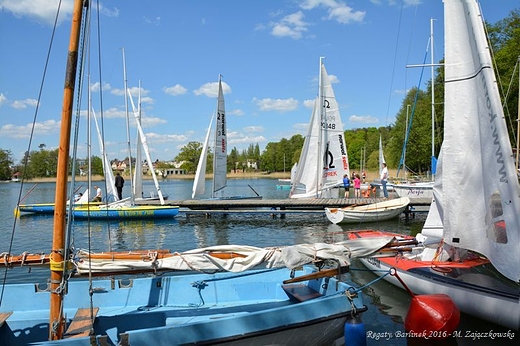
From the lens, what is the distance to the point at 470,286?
→ 8.58 metres

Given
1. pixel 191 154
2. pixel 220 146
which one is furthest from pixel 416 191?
pixel 191 154

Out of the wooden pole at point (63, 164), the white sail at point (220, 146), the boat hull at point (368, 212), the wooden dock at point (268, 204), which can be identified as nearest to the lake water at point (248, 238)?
the boat hull at point (368, 212)

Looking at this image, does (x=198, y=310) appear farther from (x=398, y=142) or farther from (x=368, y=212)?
(x=398, y=142)

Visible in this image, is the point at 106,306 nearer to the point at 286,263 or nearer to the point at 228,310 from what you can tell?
the point at 228,310

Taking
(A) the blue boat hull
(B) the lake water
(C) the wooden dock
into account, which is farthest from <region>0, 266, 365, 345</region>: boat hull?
(A) the blue boat hull

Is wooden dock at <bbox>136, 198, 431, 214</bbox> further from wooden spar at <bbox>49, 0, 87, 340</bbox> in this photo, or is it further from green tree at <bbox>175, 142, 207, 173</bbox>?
green tree at <bbox>175, 142, 207, 173</bbox>

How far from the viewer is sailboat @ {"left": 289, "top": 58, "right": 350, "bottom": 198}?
27.8m

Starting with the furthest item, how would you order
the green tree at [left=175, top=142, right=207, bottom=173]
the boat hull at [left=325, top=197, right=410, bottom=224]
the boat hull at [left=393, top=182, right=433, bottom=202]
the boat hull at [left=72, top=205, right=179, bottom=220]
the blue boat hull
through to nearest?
the green tree at [left=175, top=142, right=207, bottom=173], the boat hull at [left=393, top=182, right=433, bottom=202], the blue boat hull, the boat hull at [left=72, top=205, right=179, bottom=220], the boat hull at [left=325, top=197, right=410, bottom=224]

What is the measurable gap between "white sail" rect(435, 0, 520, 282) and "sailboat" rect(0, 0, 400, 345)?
1685 mm

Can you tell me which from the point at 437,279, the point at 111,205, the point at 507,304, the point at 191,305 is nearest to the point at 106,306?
the point at 191,305

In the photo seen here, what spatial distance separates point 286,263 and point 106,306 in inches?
141

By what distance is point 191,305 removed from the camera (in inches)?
328

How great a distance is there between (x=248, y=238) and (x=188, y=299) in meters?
12.0

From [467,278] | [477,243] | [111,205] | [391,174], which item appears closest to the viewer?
[477,243]
